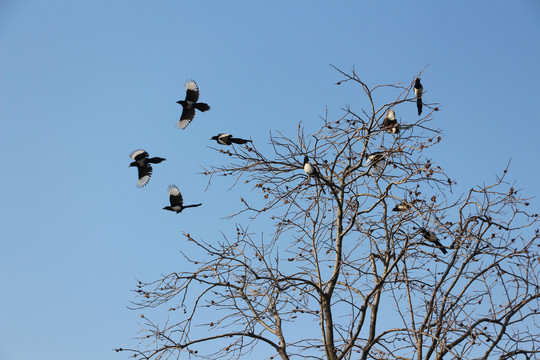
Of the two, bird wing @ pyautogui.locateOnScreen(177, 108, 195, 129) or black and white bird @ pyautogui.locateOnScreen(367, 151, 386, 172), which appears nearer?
black and white bird @ pyautogui.locateOnScreen(367, 151, 386, 172)

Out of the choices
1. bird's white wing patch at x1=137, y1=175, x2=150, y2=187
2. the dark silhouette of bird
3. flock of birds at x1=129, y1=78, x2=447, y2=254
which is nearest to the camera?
the dark silhouette of bird

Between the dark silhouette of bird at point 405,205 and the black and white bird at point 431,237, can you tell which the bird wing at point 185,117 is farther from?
the black and white bird at point 431,237

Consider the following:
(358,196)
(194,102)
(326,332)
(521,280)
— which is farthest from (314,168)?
(194,102)

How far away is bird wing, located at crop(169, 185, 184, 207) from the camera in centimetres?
690

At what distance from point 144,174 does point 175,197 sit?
724 mm

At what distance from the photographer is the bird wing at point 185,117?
293 inches

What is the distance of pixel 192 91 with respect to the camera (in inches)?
299

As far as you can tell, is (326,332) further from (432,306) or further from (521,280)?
(521,280)

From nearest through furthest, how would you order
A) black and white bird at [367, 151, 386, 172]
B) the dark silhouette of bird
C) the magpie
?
the dark silhouette of bird, the magpie, black and white bird at [367, 151, 386, 172]

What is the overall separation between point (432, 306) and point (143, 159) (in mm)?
4142

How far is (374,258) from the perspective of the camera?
5.02 meters

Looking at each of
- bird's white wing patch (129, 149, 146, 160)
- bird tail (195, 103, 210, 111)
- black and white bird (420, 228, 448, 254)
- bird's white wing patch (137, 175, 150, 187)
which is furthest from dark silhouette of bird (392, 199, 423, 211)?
bird's white wing patch (129, 149, 146, 160)

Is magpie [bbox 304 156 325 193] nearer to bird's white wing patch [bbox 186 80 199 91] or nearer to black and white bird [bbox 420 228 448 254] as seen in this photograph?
black and white bird [bbox 420 228 448 254]

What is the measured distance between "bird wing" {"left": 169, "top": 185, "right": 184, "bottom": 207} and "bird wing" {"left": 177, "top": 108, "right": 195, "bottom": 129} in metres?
0.91
